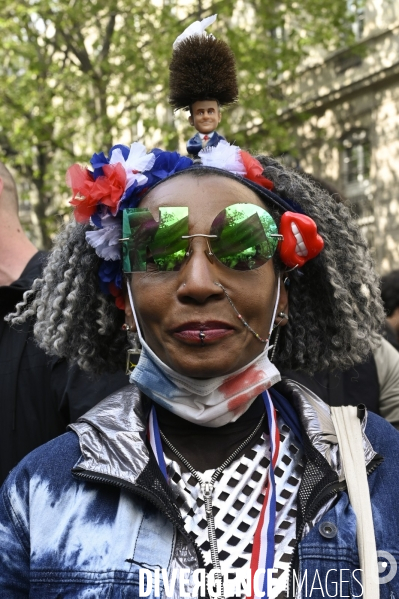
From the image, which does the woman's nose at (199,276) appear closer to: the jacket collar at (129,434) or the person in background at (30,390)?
the jacket collar at (129,434)

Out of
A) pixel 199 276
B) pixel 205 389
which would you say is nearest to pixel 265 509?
pixel 205 389

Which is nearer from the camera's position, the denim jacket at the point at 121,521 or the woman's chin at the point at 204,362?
the denim jacket at the point at 121,521

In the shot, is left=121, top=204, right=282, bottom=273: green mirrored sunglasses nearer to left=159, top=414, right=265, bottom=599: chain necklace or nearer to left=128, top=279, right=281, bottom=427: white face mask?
left=128, top=279, right=281, bottom=427: white face mask

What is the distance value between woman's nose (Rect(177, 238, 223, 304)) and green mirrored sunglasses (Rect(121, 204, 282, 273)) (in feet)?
0.04

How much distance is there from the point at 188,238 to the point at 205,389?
0.43 meters

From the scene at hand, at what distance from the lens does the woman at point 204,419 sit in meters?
2.27

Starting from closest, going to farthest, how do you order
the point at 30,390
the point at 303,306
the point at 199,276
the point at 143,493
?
the point at 143,493, the point at 199,276, the point at 303,306, the point at 30,390

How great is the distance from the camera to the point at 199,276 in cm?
240

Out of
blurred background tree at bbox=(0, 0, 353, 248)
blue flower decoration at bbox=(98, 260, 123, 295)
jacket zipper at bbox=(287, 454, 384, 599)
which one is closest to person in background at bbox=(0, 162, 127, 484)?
blue flower decoration at bbox=(98, 260, 123, 295)

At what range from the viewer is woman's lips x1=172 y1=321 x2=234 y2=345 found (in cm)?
237

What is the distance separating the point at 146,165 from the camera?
2734 millimetres

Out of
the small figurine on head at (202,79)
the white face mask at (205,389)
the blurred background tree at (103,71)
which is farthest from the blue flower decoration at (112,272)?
the blurred background tree at (103,71)

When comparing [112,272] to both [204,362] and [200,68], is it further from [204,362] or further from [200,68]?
[200,68]

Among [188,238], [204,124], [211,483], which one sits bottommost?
[211,483]
